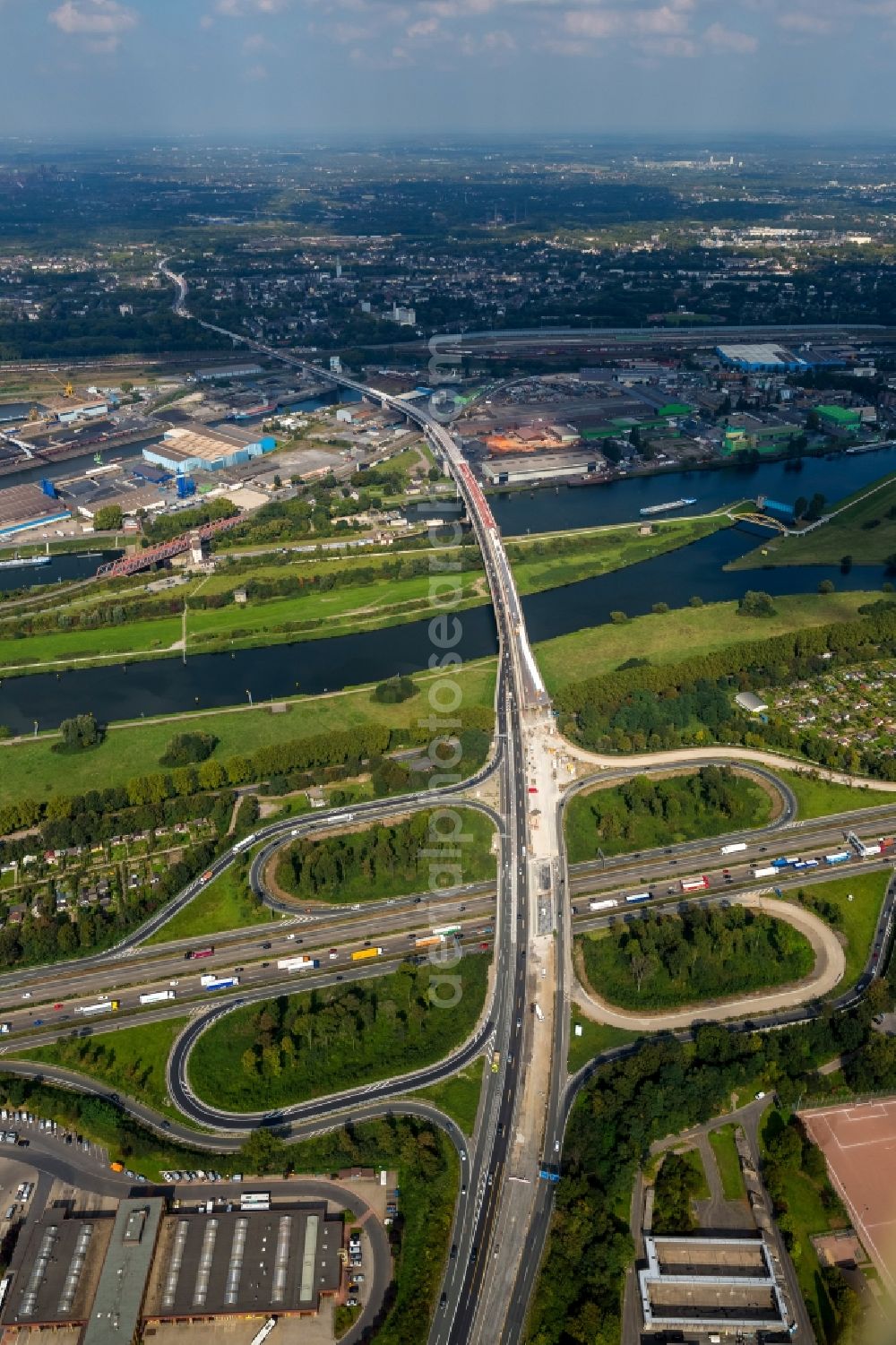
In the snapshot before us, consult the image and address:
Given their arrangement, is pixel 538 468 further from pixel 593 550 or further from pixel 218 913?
pixel 218 913

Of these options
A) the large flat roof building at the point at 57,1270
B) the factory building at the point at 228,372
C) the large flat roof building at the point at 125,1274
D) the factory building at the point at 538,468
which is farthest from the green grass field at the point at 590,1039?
the factory building at the point at 228,372

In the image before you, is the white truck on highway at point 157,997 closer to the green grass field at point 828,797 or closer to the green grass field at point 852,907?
the green grass field at point 852,907

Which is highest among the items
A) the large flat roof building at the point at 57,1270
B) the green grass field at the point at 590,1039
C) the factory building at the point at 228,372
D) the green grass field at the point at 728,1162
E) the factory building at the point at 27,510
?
the factory building at the point at 228,372

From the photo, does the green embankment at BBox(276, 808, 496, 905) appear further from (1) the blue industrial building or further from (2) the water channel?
(1) the blue industrial building

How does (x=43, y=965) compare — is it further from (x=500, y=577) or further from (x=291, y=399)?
(x=291, y=399)

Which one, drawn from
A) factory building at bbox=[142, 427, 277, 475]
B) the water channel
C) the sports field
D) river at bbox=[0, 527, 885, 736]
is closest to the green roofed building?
the water channel

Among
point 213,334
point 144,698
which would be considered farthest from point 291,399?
point 144,698
